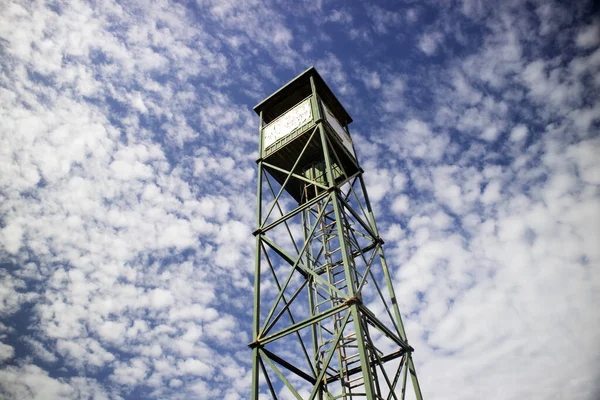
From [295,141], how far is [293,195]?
214 cm

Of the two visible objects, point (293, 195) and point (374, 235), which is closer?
point (374, 235)

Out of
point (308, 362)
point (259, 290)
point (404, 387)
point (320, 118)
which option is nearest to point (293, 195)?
point (320, 118)

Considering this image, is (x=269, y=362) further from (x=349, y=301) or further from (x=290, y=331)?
(x=349, y=301)

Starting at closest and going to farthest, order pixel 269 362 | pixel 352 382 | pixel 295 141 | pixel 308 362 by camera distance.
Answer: pixel 269 362 → pixel 352 382 → pixel 308 362 → pixel 295 141

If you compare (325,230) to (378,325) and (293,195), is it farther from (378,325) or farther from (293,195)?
(378,325)

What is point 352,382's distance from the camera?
32.6ft

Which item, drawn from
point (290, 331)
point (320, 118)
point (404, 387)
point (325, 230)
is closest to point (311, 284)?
point (325, 230)

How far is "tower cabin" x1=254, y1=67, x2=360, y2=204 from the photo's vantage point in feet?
43.6

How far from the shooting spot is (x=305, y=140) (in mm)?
13477

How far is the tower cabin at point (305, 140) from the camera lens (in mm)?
13281

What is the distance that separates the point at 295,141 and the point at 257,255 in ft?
13.6

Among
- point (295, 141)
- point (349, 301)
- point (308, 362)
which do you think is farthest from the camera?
point (295, 141)

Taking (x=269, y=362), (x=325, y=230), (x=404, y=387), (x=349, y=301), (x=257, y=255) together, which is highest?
(x=325, y=230)

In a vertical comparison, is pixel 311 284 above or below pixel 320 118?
below
